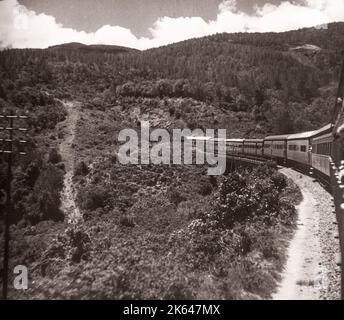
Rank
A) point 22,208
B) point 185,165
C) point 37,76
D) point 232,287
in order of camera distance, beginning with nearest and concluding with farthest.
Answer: point 232,287, point 22,208, point 185,165, point 37,76

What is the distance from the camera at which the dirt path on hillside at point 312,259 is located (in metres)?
10.7

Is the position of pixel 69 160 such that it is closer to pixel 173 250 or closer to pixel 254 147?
pixel 254 147

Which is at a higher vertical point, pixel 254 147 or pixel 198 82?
pixel 198 82

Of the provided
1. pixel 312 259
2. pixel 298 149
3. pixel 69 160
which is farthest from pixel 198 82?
pixel 312 259

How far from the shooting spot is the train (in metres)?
19.6

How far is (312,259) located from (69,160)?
35813 millimetres

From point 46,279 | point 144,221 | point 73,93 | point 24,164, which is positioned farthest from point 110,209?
point 73,93

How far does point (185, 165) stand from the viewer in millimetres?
40219

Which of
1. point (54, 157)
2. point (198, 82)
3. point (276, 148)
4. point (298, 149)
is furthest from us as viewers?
point (198, 82)

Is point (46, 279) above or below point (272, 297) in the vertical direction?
below

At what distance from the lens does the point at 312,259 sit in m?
12.3

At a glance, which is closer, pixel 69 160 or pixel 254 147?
pixel 254 147

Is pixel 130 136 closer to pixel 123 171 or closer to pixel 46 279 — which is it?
pixel 123 171
